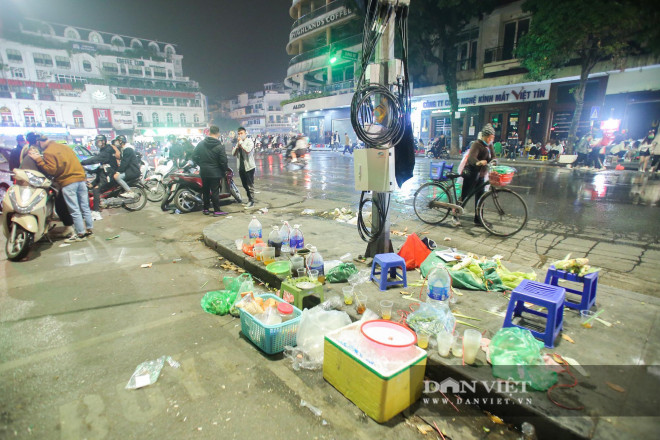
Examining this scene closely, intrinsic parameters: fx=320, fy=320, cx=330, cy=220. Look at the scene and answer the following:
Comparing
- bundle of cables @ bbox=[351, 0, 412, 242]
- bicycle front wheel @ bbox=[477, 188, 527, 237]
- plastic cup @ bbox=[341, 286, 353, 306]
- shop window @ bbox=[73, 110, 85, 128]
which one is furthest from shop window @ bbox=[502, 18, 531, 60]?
shop window @ bbox=[73, 110, 85, 128]

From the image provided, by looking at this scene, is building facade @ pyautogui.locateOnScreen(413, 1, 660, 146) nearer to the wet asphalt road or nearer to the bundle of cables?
the wet asphalt road

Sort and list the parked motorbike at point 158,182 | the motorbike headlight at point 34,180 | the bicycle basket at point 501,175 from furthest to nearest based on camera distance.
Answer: the parked motorbike at point 158,182, the bicycle basket at point 501,175, the motorbike headlight at point 34,180

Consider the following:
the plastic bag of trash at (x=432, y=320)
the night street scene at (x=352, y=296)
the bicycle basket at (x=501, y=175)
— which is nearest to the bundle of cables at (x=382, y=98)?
the night street scene at (x=352, y=296)

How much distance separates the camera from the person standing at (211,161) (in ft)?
25.5

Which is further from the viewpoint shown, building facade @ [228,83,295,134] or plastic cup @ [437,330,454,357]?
building facade @ [228,83,295,134]

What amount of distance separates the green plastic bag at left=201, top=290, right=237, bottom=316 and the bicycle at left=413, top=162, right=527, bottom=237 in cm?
485

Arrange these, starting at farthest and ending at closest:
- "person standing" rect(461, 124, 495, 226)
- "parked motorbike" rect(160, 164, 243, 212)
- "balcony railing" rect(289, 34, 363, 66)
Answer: "balcony railing" rect(289, 34, 363, 66) < "parked motorbike" rect(160, 164, 243, 212) < "person standing" rect(461, 124, 495, 226)

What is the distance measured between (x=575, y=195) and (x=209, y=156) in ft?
34.2

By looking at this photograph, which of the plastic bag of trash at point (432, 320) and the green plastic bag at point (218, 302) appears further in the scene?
the green plastic bag at point (218, 302)

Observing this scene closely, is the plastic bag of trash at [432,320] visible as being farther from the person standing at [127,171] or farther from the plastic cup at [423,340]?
the person standing at [127,171]

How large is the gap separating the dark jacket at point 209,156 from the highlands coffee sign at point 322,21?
31.9 m

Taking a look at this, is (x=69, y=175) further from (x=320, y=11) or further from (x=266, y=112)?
(x=266, y=112)

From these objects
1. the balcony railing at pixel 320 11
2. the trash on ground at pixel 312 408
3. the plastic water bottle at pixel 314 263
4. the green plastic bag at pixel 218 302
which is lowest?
the trash on ground at pixel 312 408

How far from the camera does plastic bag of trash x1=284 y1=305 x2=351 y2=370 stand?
2.88m
